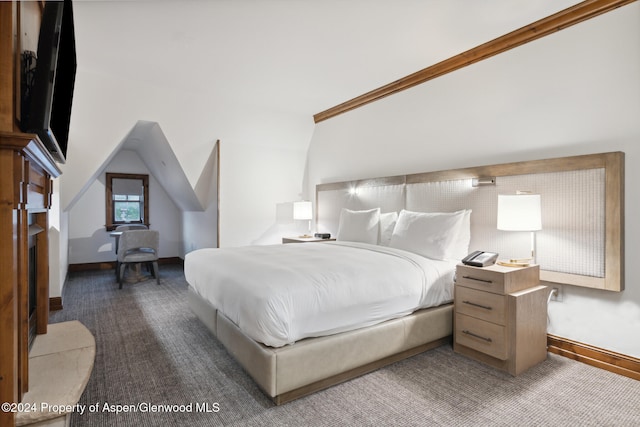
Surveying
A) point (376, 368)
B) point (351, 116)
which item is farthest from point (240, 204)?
point (376, 368)

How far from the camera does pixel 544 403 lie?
1.95m

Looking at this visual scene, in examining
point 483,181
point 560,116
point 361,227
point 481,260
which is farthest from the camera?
point 361,227

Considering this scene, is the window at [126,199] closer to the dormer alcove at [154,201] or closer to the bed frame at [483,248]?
the dormer alcove at [154,201]

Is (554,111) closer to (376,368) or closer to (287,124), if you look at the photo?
(376,368)

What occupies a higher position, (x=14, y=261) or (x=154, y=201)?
(x=154, y=201)

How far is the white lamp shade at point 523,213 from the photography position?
8.14ft

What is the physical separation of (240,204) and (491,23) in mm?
3864

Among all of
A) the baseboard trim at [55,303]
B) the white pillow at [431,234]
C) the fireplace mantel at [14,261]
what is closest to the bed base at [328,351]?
the white pillow at [431,234]

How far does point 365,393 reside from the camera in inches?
80.4

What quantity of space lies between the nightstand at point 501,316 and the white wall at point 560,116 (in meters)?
0.40

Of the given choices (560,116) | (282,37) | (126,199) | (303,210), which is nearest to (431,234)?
(560,116)

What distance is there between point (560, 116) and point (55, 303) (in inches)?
208

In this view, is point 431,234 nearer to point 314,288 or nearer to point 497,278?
point 497,278

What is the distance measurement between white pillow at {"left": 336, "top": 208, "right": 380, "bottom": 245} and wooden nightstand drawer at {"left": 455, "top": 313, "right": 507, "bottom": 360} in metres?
1.43
